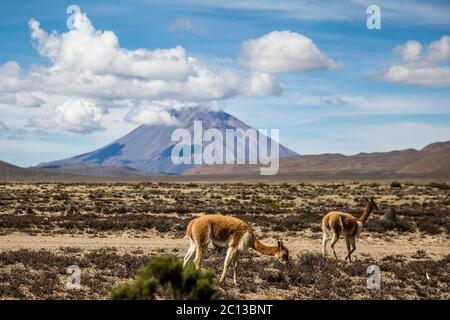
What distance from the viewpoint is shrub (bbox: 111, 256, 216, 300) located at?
5977mm

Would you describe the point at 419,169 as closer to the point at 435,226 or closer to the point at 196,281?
the point at 435,226

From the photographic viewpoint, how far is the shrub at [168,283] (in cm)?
598

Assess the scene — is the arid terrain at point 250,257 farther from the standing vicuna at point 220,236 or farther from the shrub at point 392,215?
the standing vicuna at point 220,236

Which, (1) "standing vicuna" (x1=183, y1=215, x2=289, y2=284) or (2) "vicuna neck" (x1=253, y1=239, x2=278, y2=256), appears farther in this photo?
(2) "vicuna neck" (x1=253, y1=239, x2=278, y2=256)

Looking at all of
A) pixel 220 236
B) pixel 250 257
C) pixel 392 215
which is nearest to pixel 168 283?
pixel 220 236

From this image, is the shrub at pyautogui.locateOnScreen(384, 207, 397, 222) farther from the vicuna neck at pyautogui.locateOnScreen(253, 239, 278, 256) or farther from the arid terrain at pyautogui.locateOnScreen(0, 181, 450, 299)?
the vicuna neck at pyautogui.locateOnScreen(253, 239, 278, 256)

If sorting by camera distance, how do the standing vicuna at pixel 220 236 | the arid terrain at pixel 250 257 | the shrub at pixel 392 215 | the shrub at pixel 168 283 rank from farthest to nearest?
the shrub at pixel 392 215, the arid terrain at pixel 250 257, the standing vicuna at pixel 220 236, the shrub at pixel 168 283

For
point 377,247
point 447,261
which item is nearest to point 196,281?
point 447,261

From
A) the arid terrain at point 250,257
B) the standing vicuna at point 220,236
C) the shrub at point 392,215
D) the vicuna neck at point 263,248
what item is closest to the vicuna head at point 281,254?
the vicuna neck at point 263,248

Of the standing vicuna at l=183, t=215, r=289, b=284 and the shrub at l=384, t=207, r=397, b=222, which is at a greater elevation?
the standing vicuna at l=183, t=215, r=289, b=284

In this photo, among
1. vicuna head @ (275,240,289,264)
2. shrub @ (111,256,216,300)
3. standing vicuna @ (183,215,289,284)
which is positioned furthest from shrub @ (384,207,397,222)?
shrub @ (111,256,216,300)

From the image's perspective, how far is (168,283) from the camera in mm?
6246

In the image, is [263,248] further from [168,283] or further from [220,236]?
[168,283]
